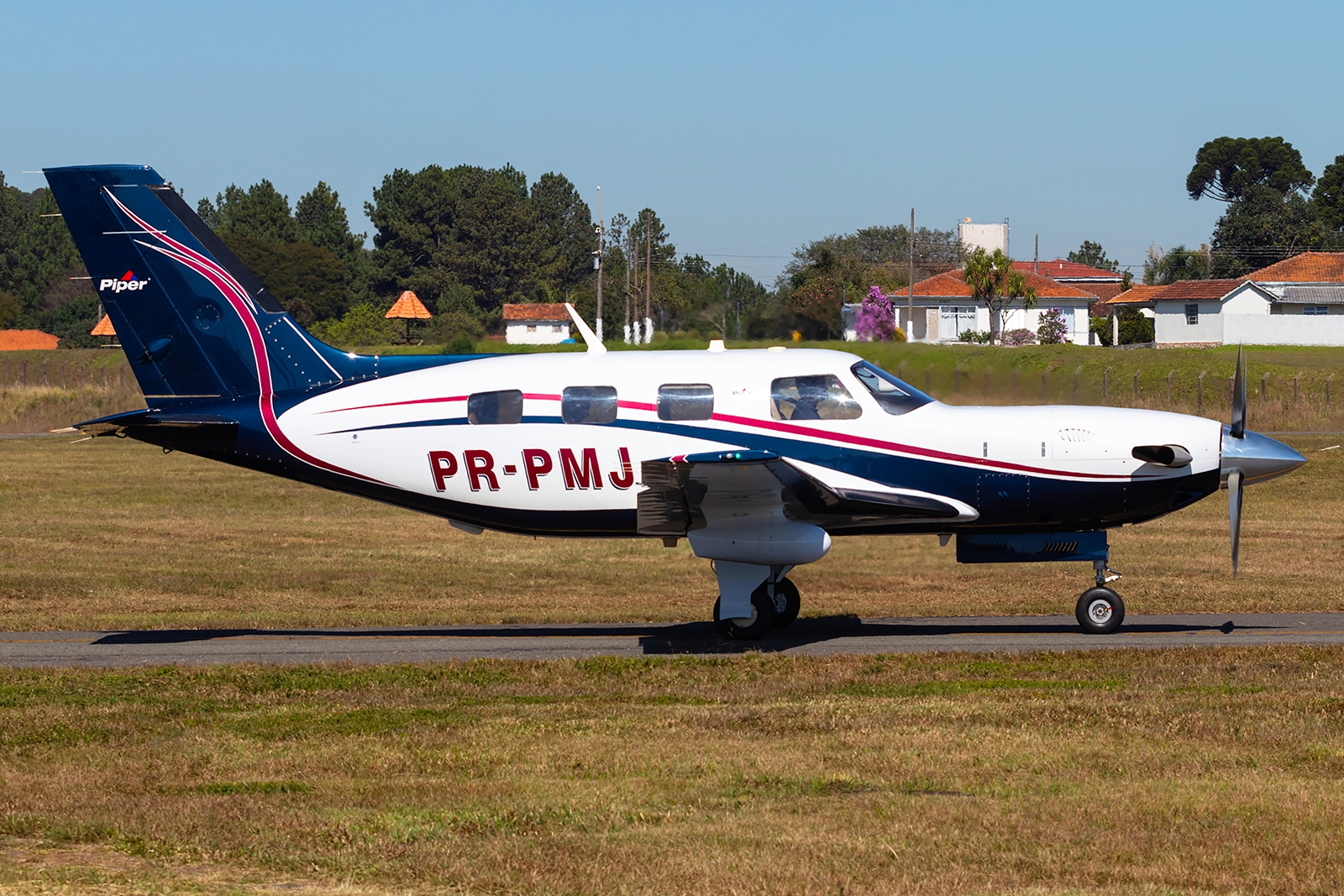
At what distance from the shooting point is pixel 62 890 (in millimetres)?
6613

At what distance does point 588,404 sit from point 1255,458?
268 inches

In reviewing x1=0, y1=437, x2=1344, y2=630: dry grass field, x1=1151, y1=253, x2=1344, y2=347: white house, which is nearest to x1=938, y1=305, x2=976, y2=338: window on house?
x1=1151, y1=253, x2=1344, y2=347: white house

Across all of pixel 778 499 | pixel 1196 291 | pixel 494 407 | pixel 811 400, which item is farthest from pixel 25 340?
pixel 778 499

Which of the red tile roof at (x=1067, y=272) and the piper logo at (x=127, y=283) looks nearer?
the piper logo at (x=127, y=283)

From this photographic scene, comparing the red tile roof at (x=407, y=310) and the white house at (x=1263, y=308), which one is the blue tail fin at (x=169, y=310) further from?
the red tile roof at (x=407, y=310)

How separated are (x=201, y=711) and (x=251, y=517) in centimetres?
1763

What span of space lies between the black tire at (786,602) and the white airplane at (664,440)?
30 millimetres

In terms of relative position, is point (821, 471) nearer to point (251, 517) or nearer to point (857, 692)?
point (857, 692)

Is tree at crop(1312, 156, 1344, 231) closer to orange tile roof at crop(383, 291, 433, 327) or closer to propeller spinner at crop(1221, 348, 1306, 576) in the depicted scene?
orange tile roof at crop(383, 291, 433, 327)

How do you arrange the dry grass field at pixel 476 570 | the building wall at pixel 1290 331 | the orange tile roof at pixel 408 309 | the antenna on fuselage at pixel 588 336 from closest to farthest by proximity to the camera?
the antenna on fuselage at pixel 588 336
the dry grass field at pixel 476 570
the building wall at pixel 1290 331
the orange tile roof at pixel 408 309

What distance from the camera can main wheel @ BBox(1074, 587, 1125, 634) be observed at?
14586 millimetres

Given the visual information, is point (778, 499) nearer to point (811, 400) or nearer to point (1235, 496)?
point (811, 400)

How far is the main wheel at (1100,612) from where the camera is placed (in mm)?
14586

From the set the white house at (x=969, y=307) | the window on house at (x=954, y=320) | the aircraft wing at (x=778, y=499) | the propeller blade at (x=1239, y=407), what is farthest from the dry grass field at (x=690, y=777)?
the window on house at (x=954, y=320)
